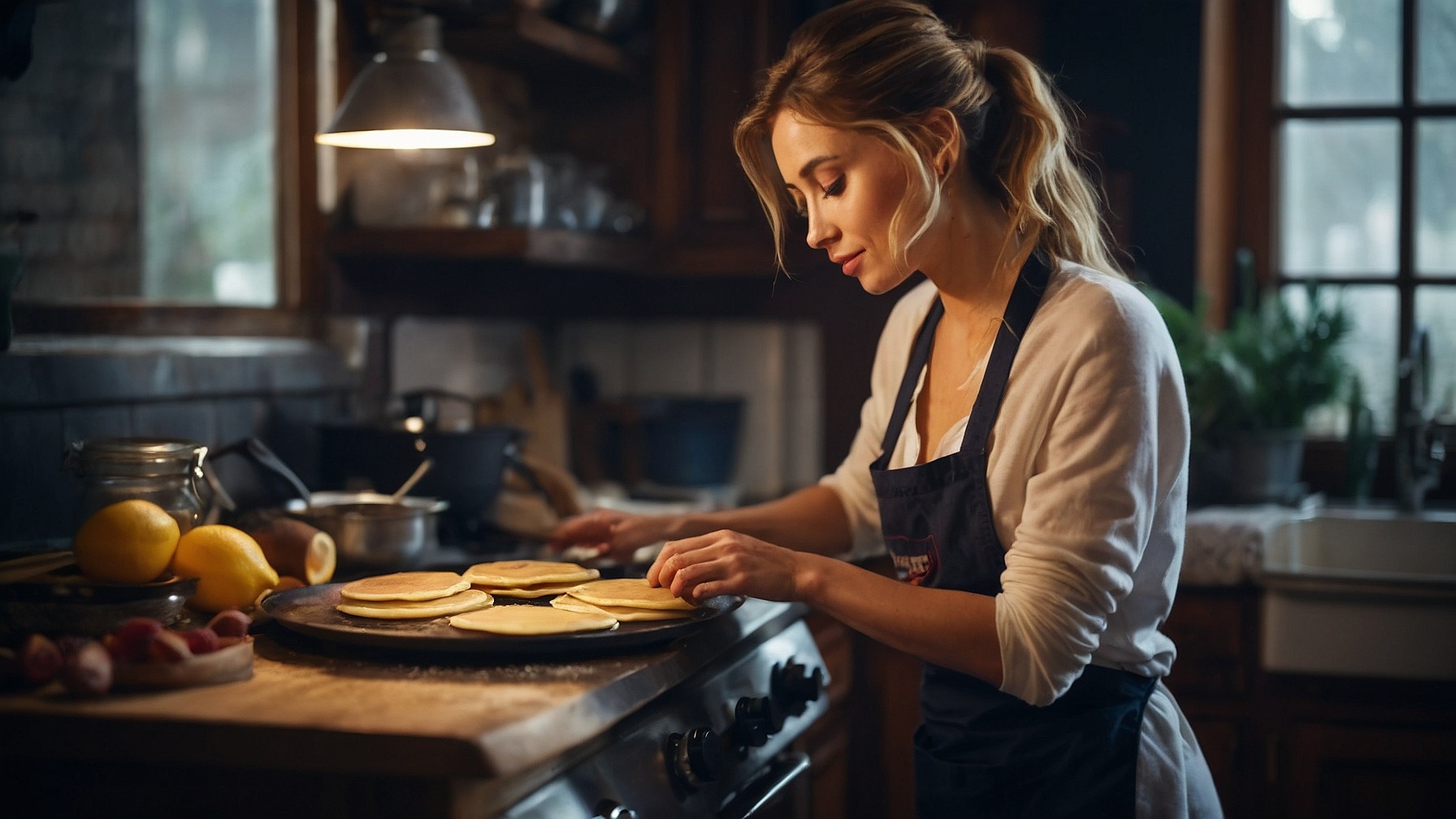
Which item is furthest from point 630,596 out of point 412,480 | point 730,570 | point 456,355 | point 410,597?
point 456,355

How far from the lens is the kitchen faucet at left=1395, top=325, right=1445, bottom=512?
294 cm

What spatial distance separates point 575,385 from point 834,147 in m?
1.93

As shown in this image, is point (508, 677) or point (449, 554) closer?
point (508, 677)

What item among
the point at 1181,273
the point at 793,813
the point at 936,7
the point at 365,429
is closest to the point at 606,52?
the point at 936,7

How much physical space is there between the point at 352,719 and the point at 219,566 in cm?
50

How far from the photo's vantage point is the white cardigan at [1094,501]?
1363 millimetres

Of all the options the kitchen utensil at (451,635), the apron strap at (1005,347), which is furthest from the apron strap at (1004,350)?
the kitchen utensil at (451,635)

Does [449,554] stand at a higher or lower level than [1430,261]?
lower

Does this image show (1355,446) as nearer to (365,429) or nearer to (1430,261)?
(1430,261)

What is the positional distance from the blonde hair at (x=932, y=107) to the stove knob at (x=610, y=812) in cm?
69

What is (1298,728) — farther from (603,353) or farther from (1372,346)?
(603,353)

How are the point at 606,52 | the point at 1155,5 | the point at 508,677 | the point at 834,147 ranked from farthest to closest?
the point at 1155,5, the point at 606,52, the point at 834,147, the point at 508,677

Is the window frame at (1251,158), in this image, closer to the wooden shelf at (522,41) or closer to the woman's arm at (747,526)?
the wooden shelf at (522,41)

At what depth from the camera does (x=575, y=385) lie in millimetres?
3379
